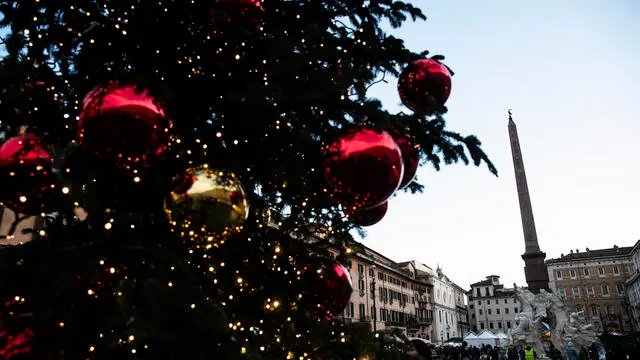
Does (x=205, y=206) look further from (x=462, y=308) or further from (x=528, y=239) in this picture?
(x=462, y=308)

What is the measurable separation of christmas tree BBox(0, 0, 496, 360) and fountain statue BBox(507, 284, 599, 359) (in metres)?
23.8

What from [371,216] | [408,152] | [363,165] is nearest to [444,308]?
[371,216]

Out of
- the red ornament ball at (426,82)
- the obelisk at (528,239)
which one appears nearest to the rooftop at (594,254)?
the obelisk at (528,239)

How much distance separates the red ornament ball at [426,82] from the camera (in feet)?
11.3

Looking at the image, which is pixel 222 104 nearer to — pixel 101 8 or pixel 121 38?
pixel 121 38

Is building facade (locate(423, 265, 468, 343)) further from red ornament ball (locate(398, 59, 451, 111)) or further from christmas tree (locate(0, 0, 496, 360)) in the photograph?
christmas tree (locate(0, 0, 496, 360))

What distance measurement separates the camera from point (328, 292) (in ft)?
9.90

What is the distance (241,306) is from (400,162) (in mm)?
1345

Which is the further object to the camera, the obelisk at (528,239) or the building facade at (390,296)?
the building facade at (390,296)

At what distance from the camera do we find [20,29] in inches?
103

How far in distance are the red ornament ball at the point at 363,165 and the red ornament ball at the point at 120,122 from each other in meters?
0.89

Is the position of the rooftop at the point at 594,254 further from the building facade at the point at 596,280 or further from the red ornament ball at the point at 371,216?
the red ornament ball at the point at 371,216

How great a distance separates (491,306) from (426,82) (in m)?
98.5

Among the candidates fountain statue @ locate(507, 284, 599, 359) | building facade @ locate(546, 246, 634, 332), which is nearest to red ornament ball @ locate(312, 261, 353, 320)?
fountain statue @ locate(507, 284, 599, 359)
